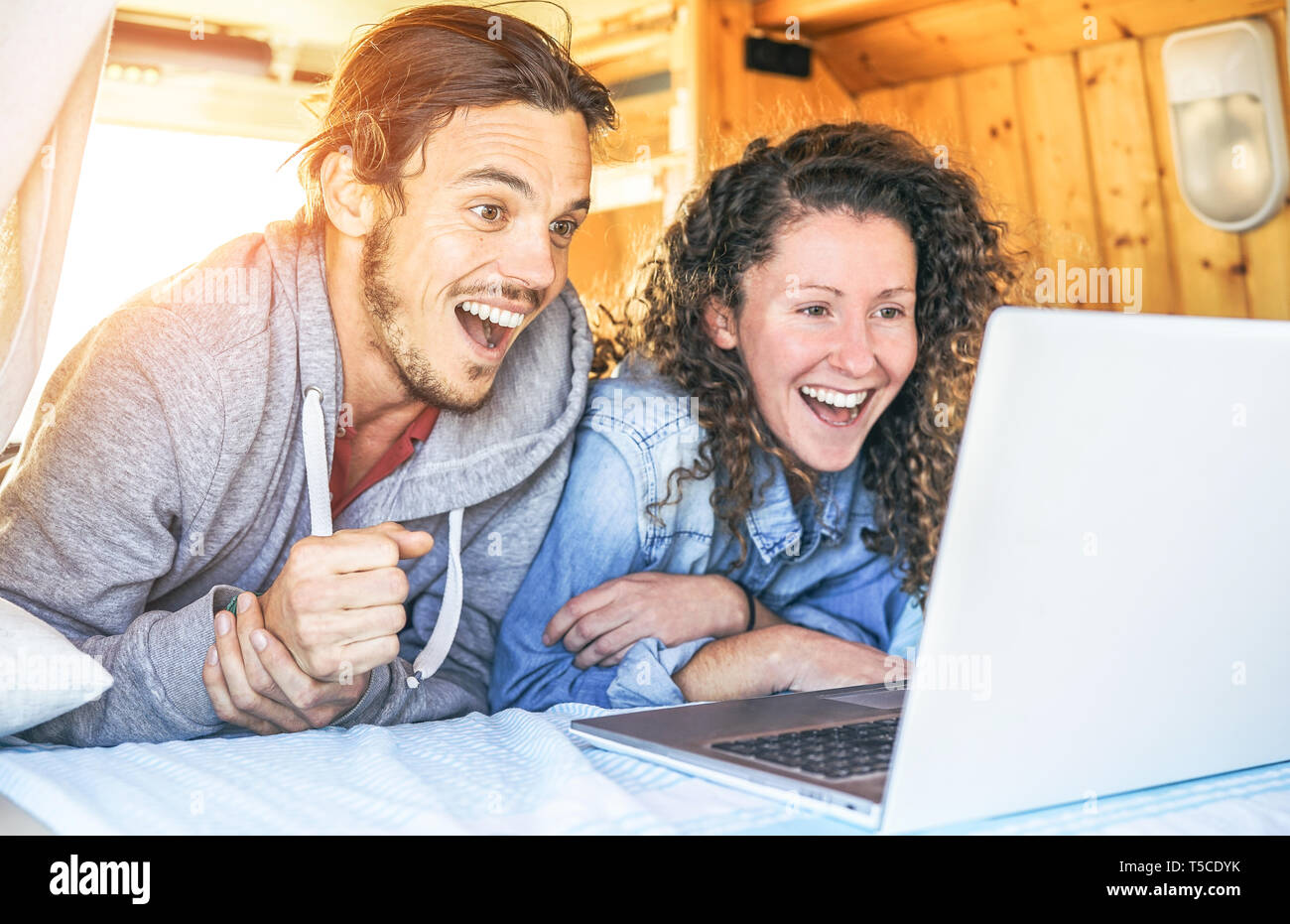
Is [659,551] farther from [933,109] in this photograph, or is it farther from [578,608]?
[933,109]

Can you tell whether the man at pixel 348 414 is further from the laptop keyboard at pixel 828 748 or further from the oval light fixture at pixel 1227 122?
the oval light fixture at pixel 1227 122

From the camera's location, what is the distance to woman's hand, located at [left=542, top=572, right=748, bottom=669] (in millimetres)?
1202

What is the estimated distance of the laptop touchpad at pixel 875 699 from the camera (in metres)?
0.95

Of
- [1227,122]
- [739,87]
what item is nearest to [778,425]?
[1227,122]

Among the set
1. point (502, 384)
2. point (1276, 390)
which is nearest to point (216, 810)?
point (1276, 390)

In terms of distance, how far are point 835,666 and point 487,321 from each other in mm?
542

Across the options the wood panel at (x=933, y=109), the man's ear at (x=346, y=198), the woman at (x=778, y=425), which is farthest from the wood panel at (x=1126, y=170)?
the man's ear at (x=346, y=198)

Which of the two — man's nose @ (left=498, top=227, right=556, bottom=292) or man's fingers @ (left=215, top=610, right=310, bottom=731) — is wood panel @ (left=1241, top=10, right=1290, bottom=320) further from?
man's fingers @ (left=215, top=610, right=310, bottom=731)

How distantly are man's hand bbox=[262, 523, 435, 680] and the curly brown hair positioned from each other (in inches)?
21.1

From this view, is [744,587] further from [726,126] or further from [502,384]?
[726,126]

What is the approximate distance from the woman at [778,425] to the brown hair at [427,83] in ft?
0.92

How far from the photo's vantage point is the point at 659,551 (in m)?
1.33
